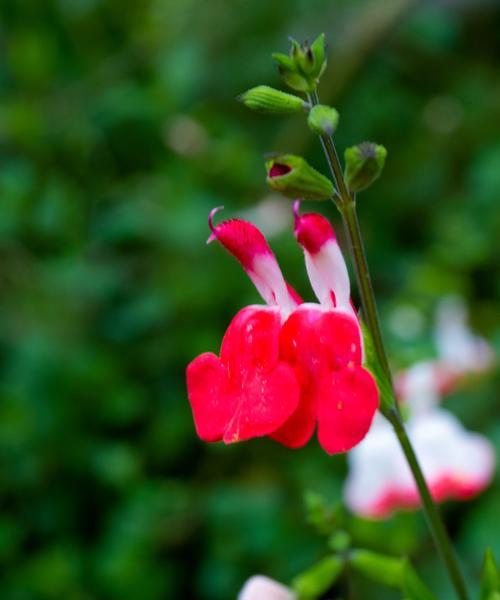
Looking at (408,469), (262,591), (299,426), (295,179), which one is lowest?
(408,469)

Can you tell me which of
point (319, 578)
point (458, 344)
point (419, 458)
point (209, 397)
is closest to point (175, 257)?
point (458, 344)

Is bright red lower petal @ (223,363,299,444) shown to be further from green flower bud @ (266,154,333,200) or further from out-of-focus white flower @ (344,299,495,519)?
out-of-focus white flower @ (344,299,495,519)

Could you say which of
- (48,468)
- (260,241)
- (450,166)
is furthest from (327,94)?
(260,241)

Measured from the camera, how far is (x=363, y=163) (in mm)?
467

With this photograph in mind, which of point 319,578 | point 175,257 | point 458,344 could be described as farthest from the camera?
point 175,257

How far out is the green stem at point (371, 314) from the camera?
48cm

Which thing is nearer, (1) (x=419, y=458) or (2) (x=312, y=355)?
(2) (x=312, y=355)

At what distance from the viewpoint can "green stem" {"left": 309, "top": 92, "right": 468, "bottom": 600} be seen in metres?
0.48

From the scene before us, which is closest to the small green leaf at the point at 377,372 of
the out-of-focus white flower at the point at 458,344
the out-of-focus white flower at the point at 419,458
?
the out-of-focus white flower at the point at 419,458

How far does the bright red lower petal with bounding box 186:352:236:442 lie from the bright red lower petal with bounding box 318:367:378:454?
0.18ft

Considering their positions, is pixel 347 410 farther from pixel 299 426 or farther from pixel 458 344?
pixel 458 344

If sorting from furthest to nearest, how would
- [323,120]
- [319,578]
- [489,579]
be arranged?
1. [319,578]
2. [489,579]
3. [323,120]

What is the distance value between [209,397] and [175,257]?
130cm

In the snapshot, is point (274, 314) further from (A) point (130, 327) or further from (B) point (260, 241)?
(A) point (130, 327)
